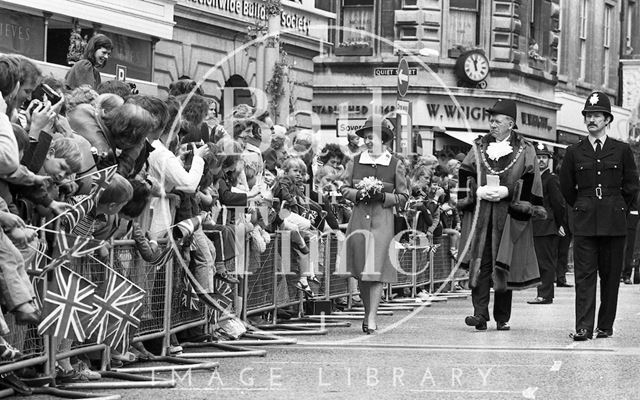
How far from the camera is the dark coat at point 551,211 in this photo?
77.8ft

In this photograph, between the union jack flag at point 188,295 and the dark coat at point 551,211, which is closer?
the union jack flag at point 188,295

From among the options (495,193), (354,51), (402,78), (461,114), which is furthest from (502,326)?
(354,51)

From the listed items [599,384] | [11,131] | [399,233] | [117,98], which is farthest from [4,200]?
[399,233]

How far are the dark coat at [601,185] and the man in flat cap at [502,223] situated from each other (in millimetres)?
981

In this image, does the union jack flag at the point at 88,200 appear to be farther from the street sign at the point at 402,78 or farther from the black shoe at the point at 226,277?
the street sign at the point at 402,78

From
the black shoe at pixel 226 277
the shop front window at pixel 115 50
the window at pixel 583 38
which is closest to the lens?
the black shoe at pixel 226 277

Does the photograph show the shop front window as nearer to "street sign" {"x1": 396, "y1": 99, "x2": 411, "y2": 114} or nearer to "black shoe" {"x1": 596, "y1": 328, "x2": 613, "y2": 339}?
"street sign" {"x1": 396, "y1": 99, "x2": 411, "y2": 114}

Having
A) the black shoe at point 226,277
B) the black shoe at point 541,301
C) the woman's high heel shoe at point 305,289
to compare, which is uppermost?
the black shoe at point 226,277

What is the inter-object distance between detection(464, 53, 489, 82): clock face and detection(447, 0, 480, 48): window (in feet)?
2.60

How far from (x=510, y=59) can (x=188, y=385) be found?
4018cm

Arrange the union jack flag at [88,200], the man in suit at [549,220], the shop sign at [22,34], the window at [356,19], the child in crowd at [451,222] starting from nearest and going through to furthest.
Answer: the union jack flag at [88,200]
the man in suit at [549,220]
the child in crowd at [451,222]
the shop sign at [22,34]
the window at [356,19]

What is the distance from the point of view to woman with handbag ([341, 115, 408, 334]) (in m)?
16.7

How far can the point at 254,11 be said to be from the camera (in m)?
37.6

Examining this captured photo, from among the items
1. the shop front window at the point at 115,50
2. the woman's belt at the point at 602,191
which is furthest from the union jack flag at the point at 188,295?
the shop front window at the point at 115,50
